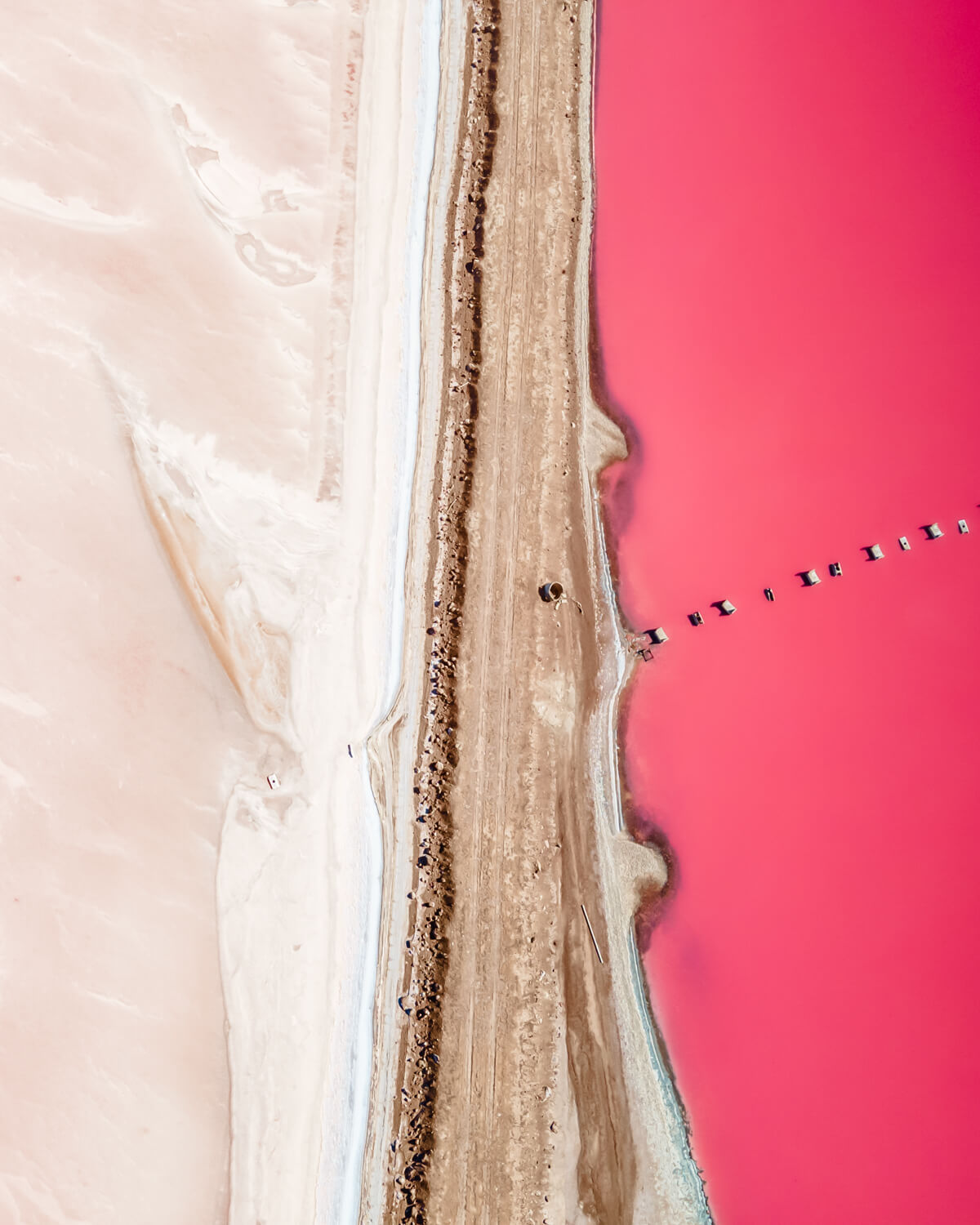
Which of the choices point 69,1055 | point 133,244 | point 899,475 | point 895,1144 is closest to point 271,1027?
point 69,1055

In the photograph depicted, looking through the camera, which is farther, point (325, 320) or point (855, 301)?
point (855, 301)

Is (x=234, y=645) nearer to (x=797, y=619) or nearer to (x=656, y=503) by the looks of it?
(x=656, y=503)

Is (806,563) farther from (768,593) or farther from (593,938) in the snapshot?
(593,938)

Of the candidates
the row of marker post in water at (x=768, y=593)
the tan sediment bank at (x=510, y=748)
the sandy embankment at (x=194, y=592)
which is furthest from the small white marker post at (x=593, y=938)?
the row of marker post in water at (x=768, y=593)

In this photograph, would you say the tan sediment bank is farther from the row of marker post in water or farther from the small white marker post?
the row of marker post in water

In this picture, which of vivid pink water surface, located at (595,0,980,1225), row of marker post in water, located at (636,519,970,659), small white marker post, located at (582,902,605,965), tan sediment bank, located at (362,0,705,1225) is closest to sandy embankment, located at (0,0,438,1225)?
tan sediment bank, located at (362,0,705,1225)

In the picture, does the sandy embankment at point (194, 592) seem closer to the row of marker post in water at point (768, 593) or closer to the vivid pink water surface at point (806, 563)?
the row of marker post in water at point (768, 593)
